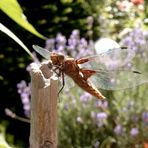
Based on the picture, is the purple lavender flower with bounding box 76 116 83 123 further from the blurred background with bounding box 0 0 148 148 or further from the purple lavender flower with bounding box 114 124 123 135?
the purple lavender flower with bounding box 114 124 123 135

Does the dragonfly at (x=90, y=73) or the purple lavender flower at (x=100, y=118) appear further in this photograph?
the purple lavender flower at (x=100, y=118)

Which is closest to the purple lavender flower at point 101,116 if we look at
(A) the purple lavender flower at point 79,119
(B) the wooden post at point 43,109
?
(A) the purple lavender flower at point 79,119

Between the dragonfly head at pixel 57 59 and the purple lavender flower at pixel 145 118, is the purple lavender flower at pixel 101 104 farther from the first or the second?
the dragonfly head at pixel 57 59

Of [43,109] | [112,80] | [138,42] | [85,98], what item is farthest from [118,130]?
[43,109]

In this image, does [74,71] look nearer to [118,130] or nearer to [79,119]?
[118,130]

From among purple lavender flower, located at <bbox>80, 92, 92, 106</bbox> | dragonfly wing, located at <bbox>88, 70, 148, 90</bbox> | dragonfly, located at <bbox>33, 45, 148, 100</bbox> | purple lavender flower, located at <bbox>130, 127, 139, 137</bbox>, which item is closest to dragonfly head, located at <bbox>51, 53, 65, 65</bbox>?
dragonfly, located at <bbox>33, 45, 148, 100</bbox>

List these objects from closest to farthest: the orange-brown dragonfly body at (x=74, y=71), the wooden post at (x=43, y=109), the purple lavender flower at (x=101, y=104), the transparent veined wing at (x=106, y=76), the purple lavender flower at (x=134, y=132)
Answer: the wooden post at (x=43, y=109), the orange-brown dragonfly body at (x=74, y=71), the transparent veined wing at (x=106, y=76), the purple lavender flower at (x=134, y=132), the purple lavender flower at (x=101, y=104)

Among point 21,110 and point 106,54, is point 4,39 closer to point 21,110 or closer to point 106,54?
point 21,110

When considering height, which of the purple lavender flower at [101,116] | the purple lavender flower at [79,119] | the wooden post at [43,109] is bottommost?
the purple lavender flower at [79,119]
